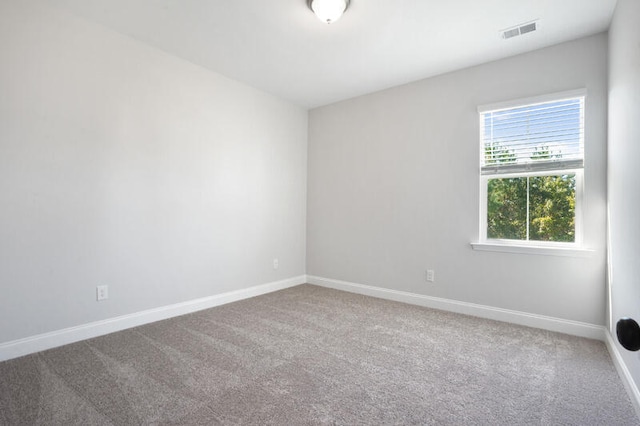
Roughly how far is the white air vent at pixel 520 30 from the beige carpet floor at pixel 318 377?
2.65 meters

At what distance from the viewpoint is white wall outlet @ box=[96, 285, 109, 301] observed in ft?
8.97

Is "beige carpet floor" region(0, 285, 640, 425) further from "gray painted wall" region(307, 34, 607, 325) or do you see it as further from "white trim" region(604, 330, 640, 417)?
"gray painted wall" region(307, 34, 607, 325)

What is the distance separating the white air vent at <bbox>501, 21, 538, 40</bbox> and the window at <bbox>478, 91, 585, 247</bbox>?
63 cm

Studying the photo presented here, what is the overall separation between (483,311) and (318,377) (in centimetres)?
210

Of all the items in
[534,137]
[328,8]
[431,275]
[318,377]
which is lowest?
[318,377]

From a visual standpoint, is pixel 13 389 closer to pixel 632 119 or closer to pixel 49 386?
pixel 49 386

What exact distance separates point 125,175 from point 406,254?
3104 millimetres

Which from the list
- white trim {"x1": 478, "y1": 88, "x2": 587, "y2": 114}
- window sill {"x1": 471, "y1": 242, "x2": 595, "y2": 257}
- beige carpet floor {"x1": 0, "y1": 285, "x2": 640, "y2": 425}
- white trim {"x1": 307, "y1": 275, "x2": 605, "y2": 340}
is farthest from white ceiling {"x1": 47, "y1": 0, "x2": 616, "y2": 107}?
beige carpet floor {"x1": 0, "y1": 285, "x2": 640, "y2": 425}

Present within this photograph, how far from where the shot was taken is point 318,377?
2.08 metres

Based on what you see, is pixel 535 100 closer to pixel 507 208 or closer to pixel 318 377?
pixel 507 208

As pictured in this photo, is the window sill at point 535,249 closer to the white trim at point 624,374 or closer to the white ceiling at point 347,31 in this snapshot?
the white trim at point 624,374

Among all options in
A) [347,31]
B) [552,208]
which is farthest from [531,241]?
[347,31]

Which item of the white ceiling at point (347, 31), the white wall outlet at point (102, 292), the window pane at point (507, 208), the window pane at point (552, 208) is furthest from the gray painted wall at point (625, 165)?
the white wall outlet at point (102, 292)

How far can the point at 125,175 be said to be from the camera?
2.91m
